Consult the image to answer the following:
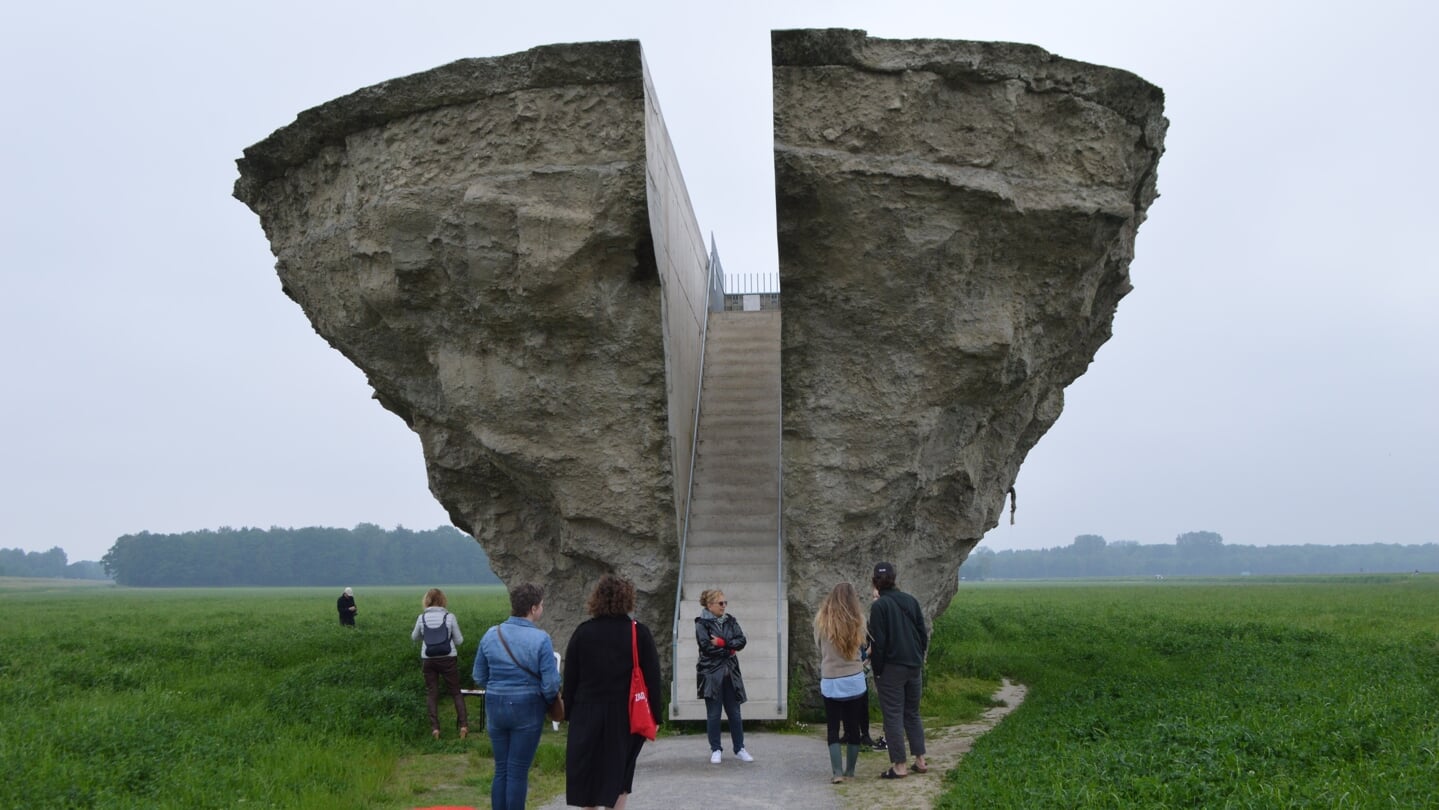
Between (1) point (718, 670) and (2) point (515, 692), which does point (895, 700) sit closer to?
(1) point (718, 670)

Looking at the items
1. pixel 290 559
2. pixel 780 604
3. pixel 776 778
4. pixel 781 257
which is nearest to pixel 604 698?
pixel 776 778

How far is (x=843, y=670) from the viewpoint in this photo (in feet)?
27.0

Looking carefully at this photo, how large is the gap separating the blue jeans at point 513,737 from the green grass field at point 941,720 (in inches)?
78.5

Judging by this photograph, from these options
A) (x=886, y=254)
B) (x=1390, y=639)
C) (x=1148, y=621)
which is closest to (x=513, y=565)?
(x=886, y=254)

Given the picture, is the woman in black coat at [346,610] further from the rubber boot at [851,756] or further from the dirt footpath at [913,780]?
the rubber boot at [851,756]

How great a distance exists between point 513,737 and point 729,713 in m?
3.20

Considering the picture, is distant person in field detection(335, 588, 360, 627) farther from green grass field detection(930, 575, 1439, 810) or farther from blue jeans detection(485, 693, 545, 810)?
blue jeans detection(485, 693, 545, 810)

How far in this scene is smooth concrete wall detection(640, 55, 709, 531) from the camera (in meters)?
11.0

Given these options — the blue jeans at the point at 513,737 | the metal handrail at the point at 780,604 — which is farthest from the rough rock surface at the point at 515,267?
the blue jeans at the point at 513,737

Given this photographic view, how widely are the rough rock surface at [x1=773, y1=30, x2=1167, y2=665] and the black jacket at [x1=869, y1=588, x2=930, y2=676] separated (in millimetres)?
3074

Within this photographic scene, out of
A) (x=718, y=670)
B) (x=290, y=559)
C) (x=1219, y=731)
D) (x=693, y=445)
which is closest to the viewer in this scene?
(x=1219, y=731)

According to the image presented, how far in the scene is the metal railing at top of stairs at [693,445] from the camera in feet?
35.6

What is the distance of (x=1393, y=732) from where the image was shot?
7391 mm

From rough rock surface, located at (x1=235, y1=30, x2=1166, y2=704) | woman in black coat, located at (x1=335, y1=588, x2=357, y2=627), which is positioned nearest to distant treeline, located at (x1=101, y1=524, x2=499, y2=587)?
woman in black coat, located at (x1=335, y1=588, x2=357, y2=627)
